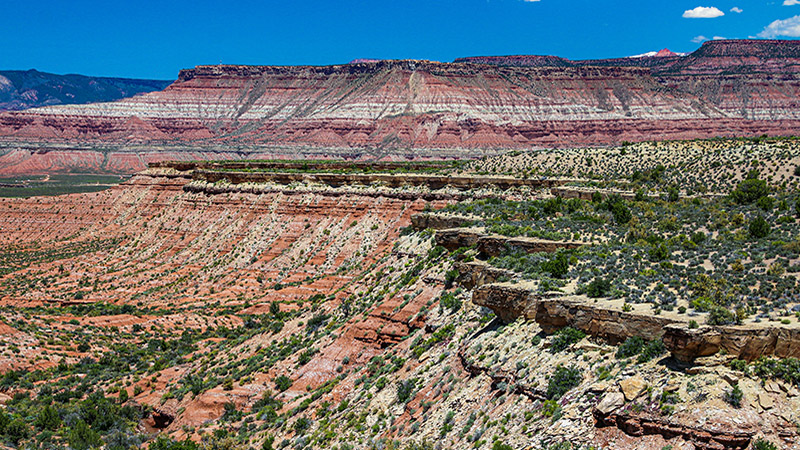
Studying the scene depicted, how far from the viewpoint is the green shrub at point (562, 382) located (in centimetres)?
1838

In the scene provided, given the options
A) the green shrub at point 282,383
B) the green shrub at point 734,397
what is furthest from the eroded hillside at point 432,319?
the green shrub at point 282,383

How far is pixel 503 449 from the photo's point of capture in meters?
17.8

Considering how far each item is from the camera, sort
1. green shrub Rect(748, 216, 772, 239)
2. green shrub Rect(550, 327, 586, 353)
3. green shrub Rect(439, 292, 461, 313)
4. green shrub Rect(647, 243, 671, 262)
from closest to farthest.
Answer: green shrub Rect(550, 327, 586, 353) → green shrub Rect(647, 243, 671, 262) → green shrub Rect(439, 292, 461, 313) → green shrub Rect(748, 216, 772, 239)

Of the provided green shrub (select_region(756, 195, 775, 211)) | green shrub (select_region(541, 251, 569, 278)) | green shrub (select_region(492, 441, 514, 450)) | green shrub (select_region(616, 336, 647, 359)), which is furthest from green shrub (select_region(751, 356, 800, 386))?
green shrub (select_region(756, 195, 775, 211))

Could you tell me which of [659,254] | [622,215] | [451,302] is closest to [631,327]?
[659,254]

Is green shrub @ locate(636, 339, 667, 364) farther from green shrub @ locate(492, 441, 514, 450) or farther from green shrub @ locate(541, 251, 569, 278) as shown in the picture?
green shrub @ locate(541, 251, 569, 278)

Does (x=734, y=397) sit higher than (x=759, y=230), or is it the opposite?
(x=759, y=230)

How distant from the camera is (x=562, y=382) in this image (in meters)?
18.5

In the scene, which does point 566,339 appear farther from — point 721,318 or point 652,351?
point 721,318

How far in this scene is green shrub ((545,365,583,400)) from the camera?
1838 centimetres

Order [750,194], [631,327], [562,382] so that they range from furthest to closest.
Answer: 1. [750,194]
2. [562,382]
3. [631,327]

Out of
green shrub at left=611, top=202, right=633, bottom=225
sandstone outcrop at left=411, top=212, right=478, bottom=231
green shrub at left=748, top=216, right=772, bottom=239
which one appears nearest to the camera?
green shrub at left=748, top=216, right=772, bottom=239

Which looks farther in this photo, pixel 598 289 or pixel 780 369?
pixel 598 289

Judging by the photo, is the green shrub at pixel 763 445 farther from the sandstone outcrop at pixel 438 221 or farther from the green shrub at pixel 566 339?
the sandstone outcrop at pixel 438 221
